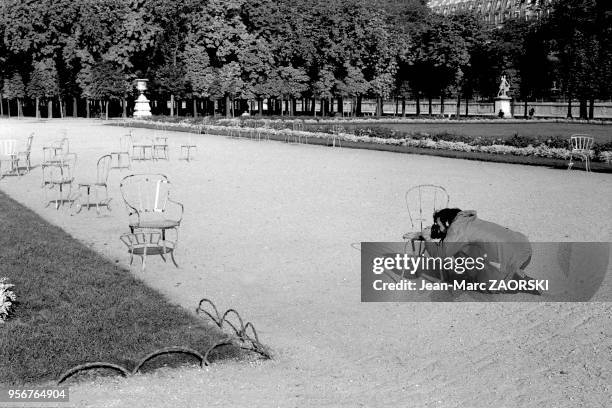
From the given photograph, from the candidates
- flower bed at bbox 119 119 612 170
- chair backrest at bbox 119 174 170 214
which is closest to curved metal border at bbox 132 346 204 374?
chair backrest at bbox 119 174 170 214

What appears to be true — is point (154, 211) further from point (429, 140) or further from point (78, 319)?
point (429, 140)

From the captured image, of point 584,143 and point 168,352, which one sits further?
point 584,143

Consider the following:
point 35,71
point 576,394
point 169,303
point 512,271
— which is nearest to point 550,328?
point 512,271

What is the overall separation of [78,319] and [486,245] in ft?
13.7

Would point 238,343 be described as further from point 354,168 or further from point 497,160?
point 497,160

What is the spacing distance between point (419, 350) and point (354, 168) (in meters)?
15.5

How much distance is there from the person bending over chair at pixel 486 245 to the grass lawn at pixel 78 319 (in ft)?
8.84

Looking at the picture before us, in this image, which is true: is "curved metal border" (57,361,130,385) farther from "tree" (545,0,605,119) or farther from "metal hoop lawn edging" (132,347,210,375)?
"tree" (545,0,605,119)

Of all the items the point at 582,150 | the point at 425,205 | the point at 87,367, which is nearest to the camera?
the point at 87,367

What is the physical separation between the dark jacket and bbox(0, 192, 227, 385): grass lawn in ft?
8.83

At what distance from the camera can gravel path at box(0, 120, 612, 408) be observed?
5555 mm

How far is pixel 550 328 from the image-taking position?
699 centimetres

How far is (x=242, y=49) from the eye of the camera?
59531 mm

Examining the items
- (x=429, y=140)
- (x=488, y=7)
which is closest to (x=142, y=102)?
(x=429, y=140)
